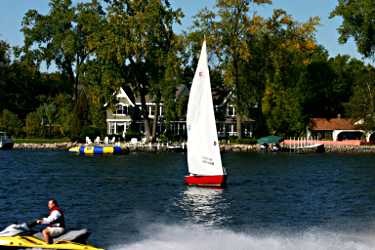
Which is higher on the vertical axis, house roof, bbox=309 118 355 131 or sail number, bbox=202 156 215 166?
house roof, bbox=309 118 355 131

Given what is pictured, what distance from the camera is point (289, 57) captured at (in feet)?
Answer: 389

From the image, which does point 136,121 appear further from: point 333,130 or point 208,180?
point 208,180

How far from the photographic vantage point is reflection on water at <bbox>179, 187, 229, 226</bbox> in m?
40.1

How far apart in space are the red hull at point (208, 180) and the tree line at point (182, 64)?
54.4 metres

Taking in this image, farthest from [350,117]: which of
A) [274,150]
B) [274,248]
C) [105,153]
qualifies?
[274,248]

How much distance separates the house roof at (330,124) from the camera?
408 feet

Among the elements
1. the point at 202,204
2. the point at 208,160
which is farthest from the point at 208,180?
the point at 202,204

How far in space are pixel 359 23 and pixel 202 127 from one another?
67.4m

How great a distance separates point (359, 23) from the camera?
11300 cm

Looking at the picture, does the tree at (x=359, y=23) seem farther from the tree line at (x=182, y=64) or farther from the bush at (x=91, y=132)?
the bush at (x=91, y=132)

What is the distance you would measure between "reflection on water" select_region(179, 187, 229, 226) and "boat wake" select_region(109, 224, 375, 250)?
126 inches

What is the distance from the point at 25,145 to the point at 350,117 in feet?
188

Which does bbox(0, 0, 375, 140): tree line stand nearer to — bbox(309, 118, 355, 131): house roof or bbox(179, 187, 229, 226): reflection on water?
bbox(309, 118, 355, 131): house roof

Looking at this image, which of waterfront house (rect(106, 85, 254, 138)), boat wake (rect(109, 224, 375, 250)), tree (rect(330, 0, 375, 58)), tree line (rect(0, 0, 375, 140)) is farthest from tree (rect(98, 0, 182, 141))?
boat wake (rect(109, 224, 375, 250))
